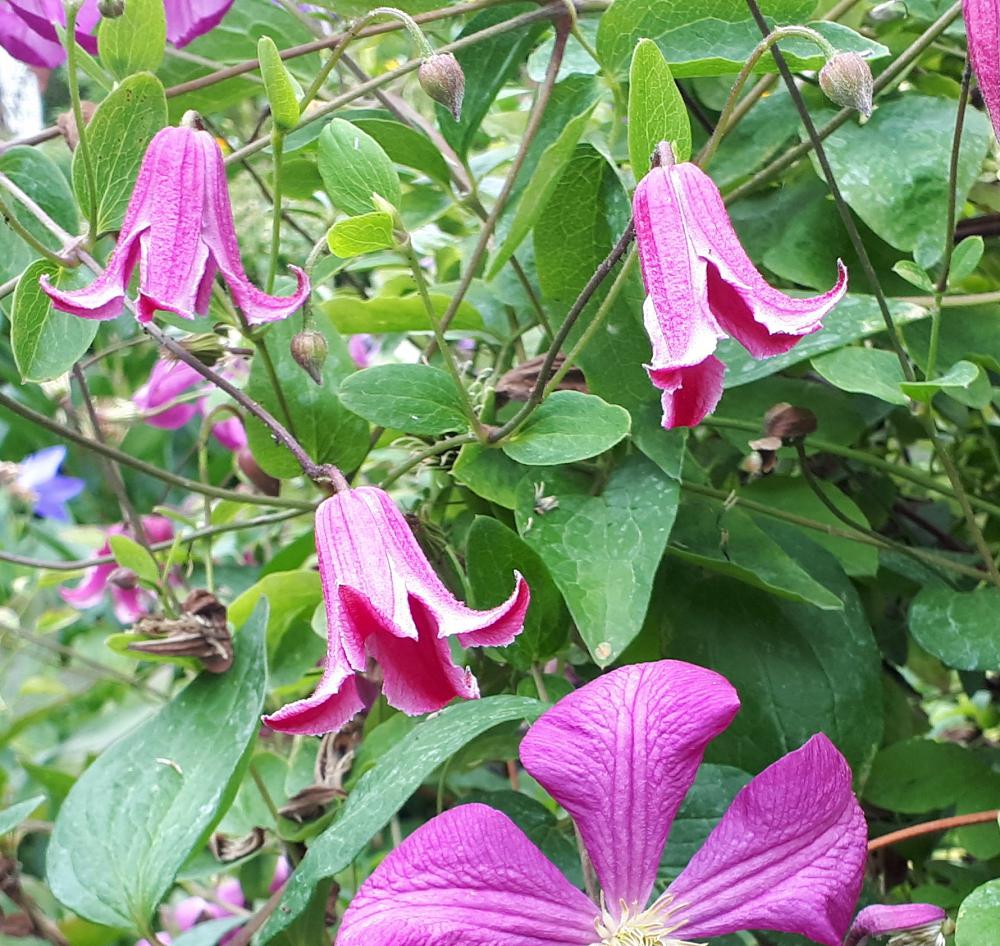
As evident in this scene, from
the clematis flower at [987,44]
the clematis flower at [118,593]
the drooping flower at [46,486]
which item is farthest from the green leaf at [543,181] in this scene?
the drooping flower at [46,486]

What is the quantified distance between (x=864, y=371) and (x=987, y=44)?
13 cm

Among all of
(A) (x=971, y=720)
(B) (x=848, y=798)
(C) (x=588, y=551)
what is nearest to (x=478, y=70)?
(C) (x=588, y=551)

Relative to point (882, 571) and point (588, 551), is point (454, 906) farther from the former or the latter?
→ point (882, 571)

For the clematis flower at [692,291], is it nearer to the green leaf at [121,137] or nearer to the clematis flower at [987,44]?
the clematis flower at [987,44]

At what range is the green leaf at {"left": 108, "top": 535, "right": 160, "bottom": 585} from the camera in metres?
0.56

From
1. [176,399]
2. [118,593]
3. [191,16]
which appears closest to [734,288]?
[191,16]

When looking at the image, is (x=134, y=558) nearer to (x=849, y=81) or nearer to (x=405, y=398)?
(x=405, y=398)

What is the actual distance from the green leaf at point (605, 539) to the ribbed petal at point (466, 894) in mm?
75

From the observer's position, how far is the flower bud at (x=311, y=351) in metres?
0.43

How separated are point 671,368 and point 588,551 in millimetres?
111

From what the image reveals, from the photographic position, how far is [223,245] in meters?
0.43

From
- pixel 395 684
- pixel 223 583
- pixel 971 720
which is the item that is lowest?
pixel 971 720

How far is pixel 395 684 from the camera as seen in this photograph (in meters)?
0.39

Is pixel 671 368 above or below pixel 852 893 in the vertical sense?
above
